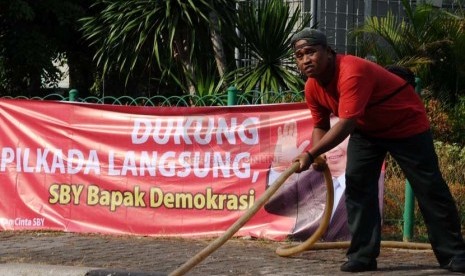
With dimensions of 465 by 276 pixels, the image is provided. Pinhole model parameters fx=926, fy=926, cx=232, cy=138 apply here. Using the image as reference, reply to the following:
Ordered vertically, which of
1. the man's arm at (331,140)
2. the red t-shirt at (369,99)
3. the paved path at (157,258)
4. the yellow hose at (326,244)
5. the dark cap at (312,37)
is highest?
the dark cap at (312,37)

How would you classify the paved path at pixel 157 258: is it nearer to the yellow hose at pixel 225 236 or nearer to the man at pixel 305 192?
the man at pixel 305 192

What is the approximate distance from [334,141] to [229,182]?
2641 mm

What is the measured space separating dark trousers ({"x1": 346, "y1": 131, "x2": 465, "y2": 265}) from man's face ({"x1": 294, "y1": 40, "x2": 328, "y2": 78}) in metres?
0.77

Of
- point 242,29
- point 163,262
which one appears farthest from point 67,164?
point 242,29

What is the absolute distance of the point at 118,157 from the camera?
29.5 ft

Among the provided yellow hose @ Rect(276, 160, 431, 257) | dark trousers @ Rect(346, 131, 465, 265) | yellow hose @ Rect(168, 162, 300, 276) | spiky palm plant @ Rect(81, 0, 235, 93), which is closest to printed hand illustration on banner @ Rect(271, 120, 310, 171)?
yellow hose @ Rect(276, 160, 431, 257)

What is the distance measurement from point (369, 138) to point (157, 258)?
2.01 metres

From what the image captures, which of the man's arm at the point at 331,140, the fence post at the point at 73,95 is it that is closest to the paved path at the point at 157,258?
the man's arm at the point at 331,140

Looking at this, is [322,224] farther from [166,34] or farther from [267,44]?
[166,34]

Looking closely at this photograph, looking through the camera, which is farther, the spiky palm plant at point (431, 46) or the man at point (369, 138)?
the spiky palm plant at point (431, 46)

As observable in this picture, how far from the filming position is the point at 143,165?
891 cm

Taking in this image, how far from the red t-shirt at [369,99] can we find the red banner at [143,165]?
6.04 ft

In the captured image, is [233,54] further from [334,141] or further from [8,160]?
[334,141]

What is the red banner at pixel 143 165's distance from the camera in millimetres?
8562
